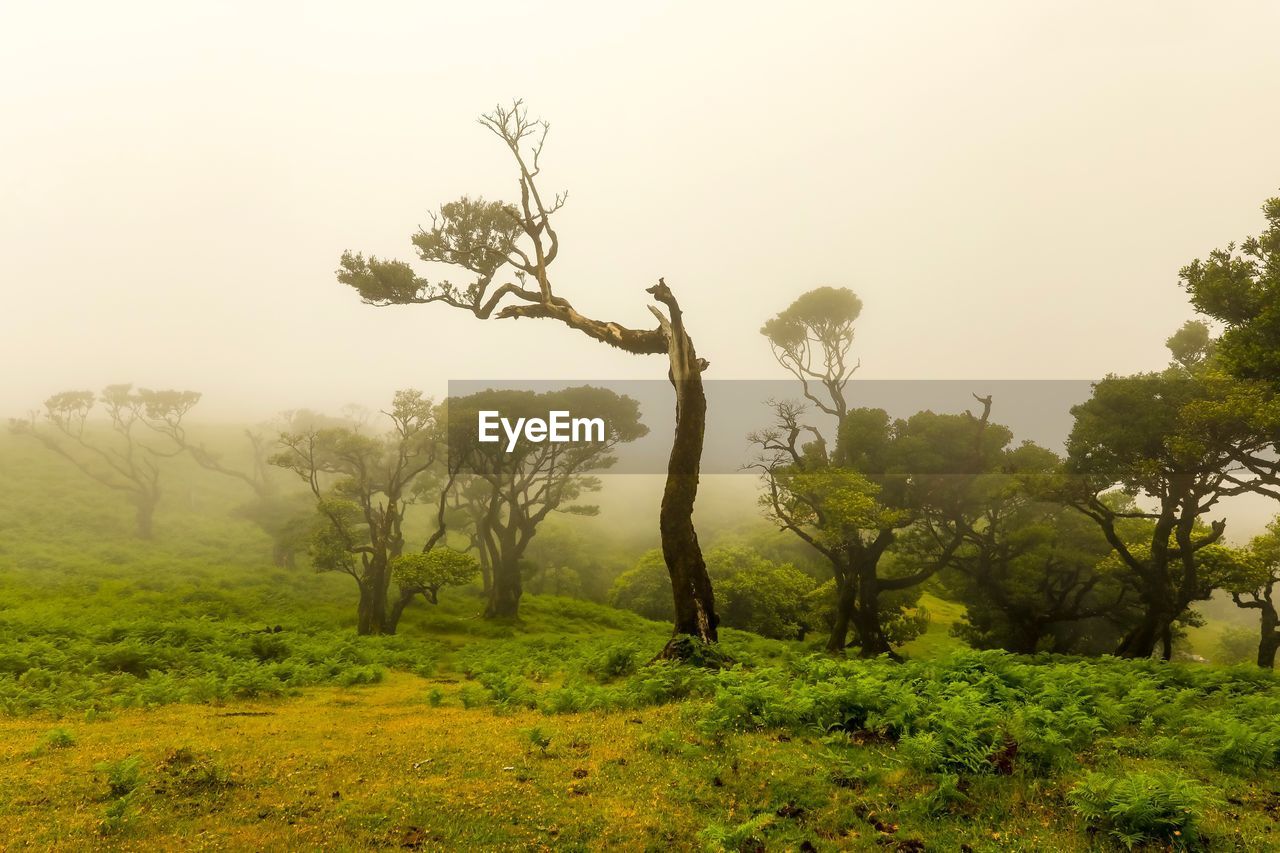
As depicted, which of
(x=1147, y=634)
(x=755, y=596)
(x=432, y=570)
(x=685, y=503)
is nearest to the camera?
(x=685, y=503)

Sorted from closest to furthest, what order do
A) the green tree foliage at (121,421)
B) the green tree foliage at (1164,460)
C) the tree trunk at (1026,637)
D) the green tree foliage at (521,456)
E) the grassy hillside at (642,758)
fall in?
the grassy hillside at (642,758) → the green tree foliage at (1164,460) → the tree trunk at (1026,637) → the green tree foliage at (521,456) → the green tree foliage at (121,421)

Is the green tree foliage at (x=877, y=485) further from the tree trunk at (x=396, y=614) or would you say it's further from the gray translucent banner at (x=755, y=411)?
the tree trunk at (x=396, y=614)

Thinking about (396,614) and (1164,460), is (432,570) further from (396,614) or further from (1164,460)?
(1164,460)

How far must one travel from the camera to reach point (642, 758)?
7.78m

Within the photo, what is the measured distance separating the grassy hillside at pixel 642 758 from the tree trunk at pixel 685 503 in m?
1.51

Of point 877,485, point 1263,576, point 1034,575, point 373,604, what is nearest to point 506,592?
point 373,604

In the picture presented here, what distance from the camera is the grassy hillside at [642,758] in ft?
18.5

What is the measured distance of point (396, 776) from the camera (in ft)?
24.3

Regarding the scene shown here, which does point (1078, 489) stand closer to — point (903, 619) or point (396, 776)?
point (903, 619)

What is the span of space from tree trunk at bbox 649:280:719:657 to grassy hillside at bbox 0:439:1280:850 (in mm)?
1513

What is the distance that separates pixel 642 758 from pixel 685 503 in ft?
26.3

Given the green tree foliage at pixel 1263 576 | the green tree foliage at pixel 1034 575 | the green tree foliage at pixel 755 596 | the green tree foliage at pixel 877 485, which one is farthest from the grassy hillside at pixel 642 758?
the green tree foliage at pixel 755 596

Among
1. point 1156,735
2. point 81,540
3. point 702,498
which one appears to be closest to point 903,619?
point 1156,735

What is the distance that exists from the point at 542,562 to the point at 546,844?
50559 mm
